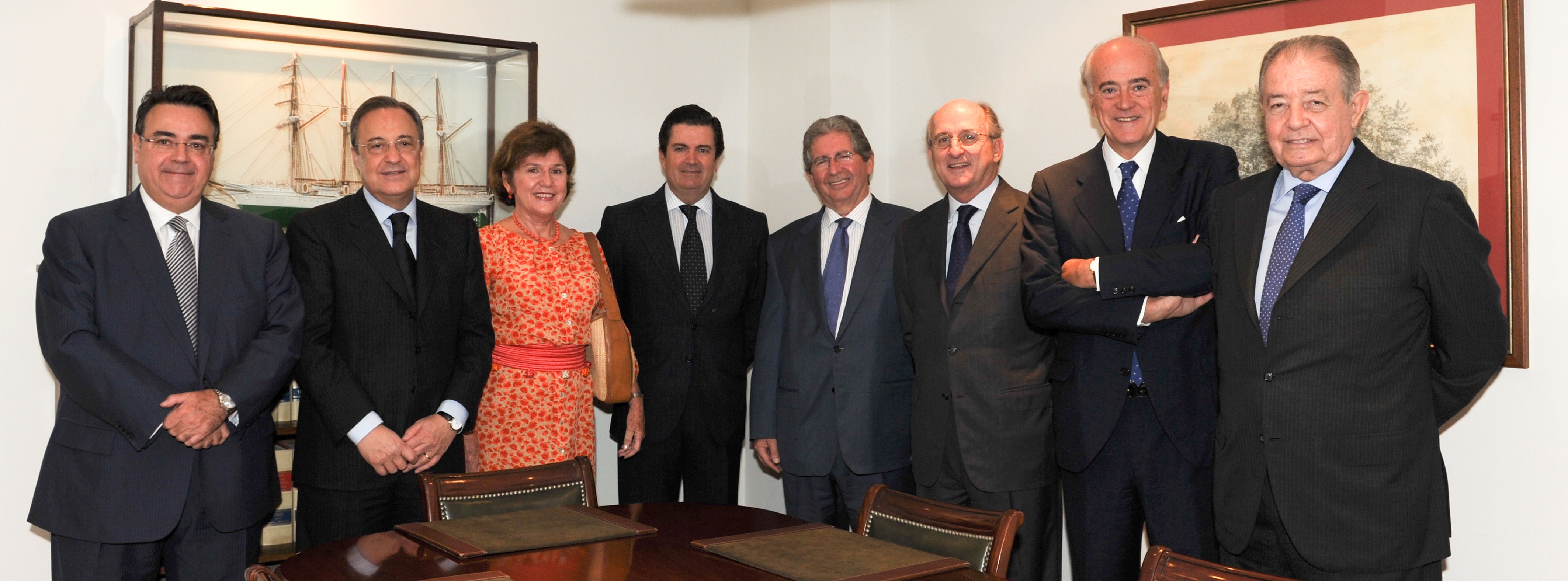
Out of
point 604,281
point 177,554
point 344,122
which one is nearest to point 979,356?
point 604,281

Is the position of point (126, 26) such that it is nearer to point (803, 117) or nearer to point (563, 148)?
point (563, 148)

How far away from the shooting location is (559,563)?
7.43 feet

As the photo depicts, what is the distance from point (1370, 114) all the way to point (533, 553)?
2.77 m

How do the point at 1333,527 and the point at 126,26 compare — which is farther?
the point at 126,26

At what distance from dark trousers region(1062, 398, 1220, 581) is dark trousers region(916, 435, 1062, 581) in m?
0.16

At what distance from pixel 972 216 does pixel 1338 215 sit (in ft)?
4.19

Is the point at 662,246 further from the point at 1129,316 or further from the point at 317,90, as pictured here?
the point at 1129,316

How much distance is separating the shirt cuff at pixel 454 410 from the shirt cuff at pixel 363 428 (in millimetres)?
217

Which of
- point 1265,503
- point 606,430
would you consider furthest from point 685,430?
point 1265,503

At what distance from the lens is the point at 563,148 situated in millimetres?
3883

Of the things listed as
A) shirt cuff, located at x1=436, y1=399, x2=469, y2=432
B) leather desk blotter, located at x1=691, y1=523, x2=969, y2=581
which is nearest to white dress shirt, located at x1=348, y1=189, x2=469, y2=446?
shirt cuff, located at x1=436, y1=399, x2=469, y2=432

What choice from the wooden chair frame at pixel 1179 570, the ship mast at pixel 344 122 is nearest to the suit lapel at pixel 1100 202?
the wooden chair frame at pixel 1179 570

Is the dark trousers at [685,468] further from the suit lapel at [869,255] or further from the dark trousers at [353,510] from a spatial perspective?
the dark trousers at [353,510]

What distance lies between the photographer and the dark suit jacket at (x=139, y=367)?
118 inches
